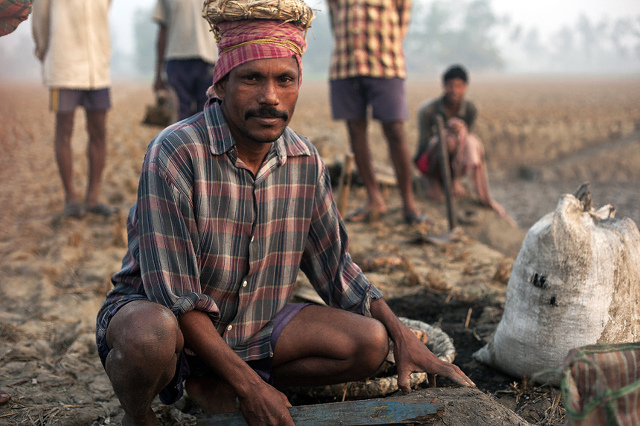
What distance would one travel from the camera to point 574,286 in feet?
A: 6.73

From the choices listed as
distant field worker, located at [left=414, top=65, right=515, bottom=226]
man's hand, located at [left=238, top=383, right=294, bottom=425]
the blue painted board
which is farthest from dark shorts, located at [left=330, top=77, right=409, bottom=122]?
man's hand, located at [left=238, top=383, right=294, bottom=425]

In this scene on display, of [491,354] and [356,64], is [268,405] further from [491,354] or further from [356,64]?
[356,64]

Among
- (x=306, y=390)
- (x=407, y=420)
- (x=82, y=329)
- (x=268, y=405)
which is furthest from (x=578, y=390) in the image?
(x=82, y=329)

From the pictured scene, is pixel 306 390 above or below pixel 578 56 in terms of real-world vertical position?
below

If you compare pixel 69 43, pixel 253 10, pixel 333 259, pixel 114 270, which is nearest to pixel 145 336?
pixel 333 259

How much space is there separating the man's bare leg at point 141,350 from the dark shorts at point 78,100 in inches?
120

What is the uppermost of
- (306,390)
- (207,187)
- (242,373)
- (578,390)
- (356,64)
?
(356,64)

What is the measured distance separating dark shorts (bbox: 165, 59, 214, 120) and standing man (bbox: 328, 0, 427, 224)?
102 cm

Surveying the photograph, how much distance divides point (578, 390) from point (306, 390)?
120cm

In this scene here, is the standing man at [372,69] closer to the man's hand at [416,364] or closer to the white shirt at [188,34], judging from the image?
the white shirt at [188,34]

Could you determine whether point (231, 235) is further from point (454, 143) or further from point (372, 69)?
point (454, 143)

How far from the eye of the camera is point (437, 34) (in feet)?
321

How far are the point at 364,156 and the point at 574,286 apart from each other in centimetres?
280

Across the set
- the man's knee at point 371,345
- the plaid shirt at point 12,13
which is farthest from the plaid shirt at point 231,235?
the plaid shirt at point 12,13
